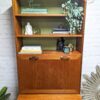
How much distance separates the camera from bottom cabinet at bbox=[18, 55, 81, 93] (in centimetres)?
204

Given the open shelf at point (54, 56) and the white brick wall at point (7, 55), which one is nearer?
the open shelf at point (54, 56)

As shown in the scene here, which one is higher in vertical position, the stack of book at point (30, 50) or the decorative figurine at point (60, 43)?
the decorative figurine at point (60, 43)

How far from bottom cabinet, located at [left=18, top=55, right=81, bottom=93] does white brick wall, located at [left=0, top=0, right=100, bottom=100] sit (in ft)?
1.38

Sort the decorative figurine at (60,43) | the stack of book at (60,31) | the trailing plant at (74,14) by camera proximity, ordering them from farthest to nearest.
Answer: the decorative figurine at (60,43)
the stack of book at (60,31)
the trailing plant at (74,14)

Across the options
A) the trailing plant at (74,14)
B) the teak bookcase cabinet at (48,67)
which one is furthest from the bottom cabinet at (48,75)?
the trailing plant at (74,14)

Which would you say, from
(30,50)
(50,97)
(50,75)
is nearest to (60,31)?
(30,50)

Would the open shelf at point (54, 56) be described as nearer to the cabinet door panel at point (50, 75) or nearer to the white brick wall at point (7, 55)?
the cabinet door panel at point (50, 75)

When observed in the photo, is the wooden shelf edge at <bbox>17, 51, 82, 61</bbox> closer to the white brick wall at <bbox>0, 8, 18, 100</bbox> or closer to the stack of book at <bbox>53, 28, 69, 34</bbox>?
the stack of book at <bbox>53, 28, 69, 34</bbox>

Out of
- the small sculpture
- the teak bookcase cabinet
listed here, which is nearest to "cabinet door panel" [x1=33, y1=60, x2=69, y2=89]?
the teak bookcase cabinet

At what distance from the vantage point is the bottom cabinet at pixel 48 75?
2035 millimetres

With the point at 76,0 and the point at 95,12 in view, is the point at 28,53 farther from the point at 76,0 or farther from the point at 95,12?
the point at 95,12

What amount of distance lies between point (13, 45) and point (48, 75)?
69 cm

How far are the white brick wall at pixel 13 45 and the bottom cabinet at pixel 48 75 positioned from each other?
0.42 m

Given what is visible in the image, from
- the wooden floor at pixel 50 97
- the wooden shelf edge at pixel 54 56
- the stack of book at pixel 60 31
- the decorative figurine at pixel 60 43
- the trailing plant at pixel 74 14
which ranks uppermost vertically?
the trailing plant at pixel 74 14
